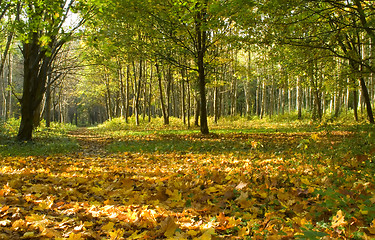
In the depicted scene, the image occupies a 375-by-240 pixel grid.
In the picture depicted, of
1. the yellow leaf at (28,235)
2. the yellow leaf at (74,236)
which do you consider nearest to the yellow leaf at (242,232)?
the yellow leaf at (74,236)

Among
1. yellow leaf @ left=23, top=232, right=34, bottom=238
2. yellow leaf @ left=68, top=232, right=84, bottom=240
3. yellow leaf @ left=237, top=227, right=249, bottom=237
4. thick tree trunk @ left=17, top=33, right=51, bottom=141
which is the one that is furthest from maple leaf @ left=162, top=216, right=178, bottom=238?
thick tree trunk @ left=17, top=33, right=51, bottom=141

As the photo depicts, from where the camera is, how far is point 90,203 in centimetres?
319

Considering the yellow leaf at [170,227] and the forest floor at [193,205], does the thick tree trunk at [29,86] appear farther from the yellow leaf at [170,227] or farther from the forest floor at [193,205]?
the yellow leaf at [170,227]

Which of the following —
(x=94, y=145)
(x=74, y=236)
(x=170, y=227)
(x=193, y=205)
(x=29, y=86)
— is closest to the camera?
(x=74, y=236)

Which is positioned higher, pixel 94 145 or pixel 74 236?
pixel 74 236

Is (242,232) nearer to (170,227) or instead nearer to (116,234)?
(170,227)

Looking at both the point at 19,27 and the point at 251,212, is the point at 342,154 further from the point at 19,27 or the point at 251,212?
the point at 19,27

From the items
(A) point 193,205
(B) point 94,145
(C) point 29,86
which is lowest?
(B) point 94,145

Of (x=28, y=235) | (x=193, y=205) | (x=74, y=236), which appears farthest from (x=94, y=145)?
(x=74, y=236)

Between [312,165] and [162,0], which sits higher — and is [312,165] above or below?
below

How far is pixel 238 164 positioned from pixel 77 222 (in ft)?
12.3

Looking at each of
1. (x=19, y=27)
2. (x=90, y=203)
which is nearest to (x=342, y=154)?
(x=90, y=203)

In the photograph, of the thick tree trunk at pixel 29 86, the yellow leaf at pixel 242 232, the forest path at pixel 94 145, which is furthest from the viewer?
the thick tree trunk at pixel 29 86

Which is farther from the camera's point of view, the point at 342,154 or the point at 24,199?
the point at 342,154
